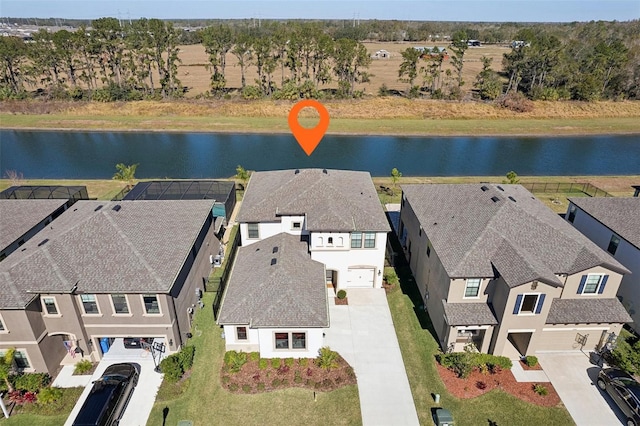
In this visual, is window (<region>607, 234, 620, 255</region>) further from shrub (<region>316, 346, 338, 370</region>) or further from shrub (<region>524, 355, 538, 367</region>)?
shrub (<region>316, 346, 338, 370</region>)

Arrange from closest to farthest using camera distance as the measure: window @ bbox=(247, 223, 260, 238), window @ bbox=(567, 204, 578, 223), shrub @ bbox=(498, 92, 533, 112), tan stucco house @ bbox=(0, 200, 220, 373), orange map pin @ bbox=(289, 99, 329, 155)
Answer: tan stucco house @ bbox=(0, 200, 220, 373) < window @ bbox=(247, 223, 260, 238) < window @ bbox=(567, 204, 578, 223) < orange map pin @ bbox=(289, 99, 329, 155) < shrub @ bbox=(498, 92, 533, 112)

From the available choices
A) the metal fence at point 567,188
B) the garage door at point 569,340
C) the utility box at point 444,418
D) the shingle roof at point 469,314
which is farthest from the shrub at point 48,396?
the metal fence at point 567,188

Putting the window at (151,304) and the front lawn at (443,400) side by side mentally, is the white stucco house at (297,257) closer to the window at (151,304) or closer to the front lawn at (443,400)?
the window at (151,304)

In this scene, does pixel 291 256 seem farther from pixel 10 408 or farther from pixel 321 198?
pixel 10 408

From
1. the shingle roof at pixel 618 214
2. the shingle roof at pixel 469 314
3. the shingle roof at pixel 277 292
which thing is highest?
the shingle roof at pixel 618 214

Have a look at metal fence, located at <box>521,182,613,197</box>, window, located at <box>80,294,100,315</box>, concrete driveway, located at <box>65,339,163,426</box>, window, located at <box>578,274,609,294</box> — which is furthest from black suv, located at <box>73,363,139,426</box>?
metal fence, located at <box>521,182,613,197</box>

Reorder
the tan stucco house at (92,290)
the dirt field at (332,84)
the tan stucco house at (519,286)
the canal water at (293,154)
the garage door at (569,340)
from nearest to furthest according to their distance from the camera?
the tan stucco house at (92,290) → the tan stucco house at (519,286) → the garage door at (569,340) → the canal water at (293,154) → the dirt field at (332,84)
